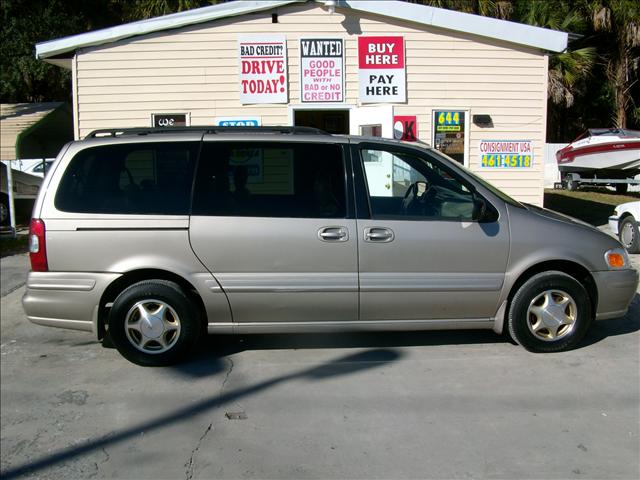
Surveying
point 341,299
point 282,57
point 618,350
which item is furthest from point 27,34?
point 618,350

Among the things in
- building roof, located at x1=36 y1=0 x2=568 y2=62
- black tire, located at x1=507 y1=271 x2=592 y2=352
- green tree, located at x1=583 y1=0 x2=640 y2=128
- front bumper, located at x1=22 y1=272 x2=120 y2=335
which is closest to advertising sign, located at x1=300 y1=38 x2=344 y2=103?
building roof, located at x1=36 y1=0 x2=568 y2=62

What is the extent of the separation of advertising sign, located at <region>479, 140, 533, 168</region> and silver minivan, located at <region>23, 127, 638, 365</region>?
5.93 metres

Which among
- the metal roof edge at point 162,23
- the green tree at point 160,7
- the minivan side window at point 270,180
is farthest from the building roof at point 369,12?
the green tree at point 160,7

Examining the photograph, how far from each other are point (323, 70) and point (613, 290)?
6811 mm

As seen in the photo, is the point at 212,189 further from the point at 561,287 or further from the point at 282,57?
the point at 282,57

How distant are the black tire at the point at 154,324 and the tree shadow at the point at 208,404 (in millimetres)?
665

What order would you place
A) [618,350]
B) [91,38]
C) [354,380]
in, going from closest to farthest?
[354,380] < [618,350] < [91,38]

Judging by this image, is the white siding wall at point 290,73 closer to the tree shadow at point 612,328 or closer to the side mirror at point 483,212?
the tree shadow at point 612,328

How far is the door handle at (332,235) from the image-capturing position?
483 centimetres

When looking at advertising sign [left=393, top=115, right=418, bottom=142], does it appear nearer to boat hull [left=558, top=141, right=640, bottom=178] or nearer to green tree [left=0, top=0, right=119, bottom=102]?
green tree [left=0, top=0, right=119, bottom=102]

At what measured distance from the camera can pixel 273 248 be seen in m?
4.82

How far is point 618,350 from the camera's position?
5.39 m

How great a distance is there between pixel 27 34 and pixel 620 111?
2046 cm

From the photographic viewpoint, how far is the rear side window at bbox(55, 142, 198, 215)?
15.9 ft
